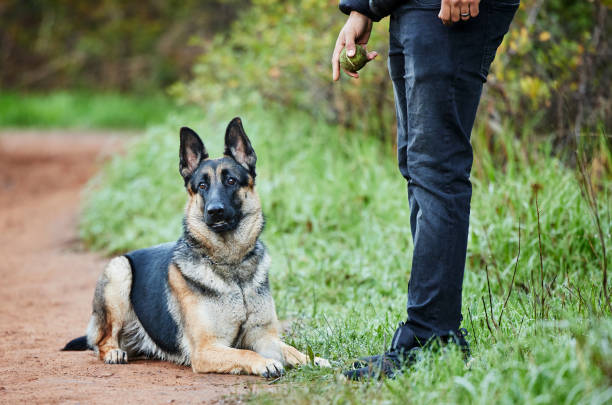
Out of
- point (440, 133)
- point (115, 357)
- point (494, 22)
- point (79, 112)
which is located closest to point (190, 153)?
point (115, 357)

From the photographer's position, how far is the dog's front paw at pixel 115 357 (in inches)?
160

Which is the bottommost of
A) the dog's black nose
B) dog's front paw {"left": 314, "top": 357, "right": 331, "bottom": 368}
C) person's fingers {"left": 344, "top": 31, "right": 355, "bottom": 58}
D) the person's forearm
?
dog's front paw {"left": 314, "top": 357, "right": 331, "bottom": 368}

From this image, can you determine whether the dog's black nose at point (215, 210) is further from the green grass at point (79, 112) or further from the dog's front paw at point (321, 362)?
the green grass at point (79, 112)

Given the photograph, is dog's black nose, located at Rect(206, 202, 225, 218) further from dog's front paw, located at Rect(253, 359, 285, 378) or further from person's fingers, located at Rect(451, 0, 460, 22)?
person's fingers, located at Rect(451, 0, 460, 22)

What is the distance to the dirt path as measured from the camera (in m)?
3.28

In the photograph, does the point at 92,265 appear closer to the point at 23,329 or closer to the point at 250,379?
the point at 23,329

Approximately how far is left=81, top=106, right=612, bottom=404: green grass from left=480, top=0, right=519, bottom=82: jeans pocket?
1201 millimetres

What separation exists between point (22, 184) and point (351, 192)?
26.0 feet

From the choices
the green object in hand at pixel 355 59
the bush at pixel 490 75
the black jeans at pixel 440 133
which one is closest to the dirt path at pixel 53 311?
the black jeans at pixel 440 133

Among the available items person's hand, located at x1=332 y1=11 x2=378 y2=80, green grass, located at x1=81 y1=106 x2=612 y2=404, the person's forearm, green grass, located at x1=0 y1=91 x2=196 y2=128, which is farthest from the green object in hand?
green grass, located at x1=0 y1=91 x2=196 y2=128

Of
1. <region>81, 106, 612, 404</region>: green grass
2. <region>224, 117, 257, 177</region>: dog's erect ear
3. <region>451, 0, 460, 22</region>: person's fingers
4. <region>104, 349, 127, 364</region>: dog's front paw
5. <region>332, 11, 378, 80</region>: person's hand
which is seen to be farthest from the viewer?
<region>224, 117, 257, 177</region>: dog's erect ear

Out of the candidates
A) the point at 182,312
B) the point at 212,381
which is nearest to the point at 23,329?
the point at 182,312

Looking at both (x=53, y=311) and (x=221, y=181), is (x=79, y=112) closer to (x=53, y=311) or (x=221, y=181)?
(x=53, y=311)

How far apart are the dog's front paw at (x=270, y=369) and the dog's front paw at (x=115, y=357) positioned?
99 centimetres
